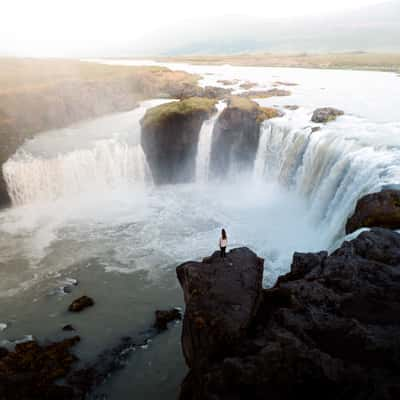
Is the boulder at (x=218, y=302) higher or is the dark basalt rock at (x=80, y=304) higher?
the boulder at (x=218, y=302)

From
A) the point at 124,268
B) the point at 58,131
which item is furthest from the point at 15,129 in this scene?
the point at 124,268

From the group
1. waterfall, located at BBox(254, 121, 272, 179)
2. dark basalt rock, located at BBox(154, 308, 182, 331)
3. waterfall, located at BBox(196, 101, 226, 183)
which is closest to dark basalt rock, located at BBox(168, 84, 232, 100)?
waterfall, located at BBox(196, 101, 226, 183)

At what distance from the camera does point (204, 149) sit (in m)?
43.2

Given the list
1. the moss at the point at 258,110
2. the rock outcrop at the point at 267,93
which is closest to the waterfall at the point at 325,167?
the moss at the point at 258,110

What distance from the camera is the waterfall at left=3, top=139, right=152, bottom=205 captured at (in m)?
37.7

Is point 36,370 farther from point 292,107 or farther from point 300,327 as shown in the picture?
point 292,107

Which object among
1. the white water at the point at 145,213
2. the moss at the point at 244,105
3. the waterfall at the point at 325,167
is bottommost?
the white water at the point at 145,213

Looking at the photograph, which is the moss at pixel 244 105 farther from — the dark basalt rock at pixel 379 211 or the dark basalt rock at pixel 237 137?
the dark basalt rock at pixel 379 211

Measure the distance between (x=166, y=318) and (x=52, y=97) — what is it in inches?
1577

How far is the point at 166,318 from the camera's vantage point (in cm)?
2067

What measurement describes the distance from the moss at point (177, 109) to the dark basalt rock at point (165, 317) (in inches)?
1037

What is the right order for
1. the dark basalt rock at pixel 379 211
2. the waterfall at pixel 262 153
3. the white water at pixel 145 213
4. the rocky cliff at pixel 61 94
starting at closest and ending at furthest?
the dark basalt rock at pixel 379 211
the white water at pixel 145 213
the waterfall at pixel 262 153
the rocky cliff at pixel 61 94

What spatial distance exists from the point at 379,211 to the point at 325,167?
10.9 m

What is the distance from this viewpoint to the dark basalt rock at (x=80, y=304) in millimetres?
22016
